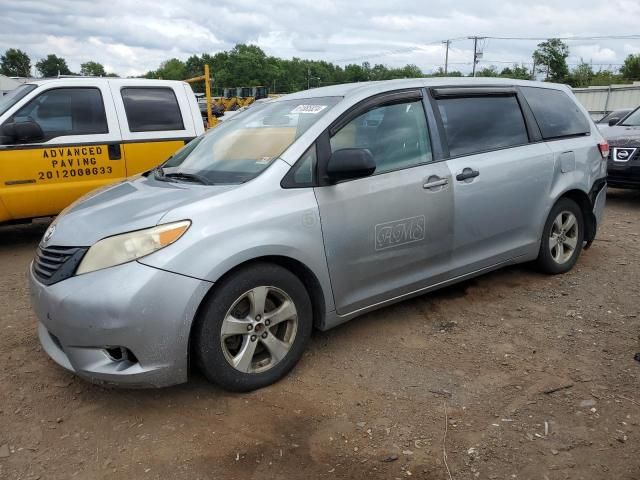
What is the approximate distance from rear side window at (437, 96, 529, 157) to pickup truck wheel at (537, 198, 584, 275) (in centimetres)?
75

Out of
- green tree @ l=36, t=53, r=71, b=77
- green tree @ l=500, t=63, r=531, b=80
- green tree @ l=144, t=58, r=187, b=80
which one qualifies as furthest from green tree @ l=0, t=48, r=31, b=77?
green tree @ l=500, t=63, r=531, b=80

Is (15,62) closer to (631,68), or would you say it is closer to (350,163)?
(631,68)

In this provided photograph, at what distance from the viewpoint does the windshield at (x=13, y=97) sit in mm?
5660

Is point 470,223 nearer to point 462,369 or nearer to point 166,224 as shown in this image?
point 462,369

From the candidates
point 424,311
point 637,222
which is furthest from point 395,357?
point 637,222

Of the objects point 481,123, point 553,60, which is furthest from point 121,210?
point 553,60

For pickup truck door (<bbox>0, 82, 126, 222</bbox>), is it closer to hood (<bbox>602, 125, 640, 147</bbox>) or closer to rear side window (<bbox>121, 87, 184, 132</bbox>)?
rear side window (<bbox>121, 87, 184, 132</bbox>)

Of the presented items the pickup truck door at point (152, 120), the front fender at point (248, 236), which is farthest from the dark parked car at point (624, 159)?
the front fender at point (248, 236)

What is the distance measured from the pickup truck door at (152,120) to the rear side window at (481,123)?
3.82 metres

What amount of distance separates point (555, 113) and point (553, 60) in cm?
5878

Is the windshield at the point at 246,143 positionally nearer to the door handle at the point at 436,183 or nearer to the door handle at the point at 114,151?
the door handle at the point at 436,183

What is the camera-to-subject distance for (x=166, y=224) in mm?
2727

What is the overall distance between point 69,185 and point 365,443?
15.4 ft

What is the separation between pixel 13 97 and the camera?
19.0 ft
